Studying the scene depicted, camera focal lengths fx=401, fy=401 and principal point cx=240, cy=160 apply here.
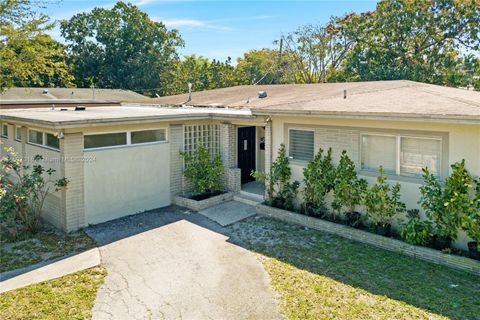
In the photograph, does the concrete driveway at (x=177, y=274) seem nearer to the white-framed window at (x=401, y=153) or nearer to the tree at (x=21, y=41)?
the white-framed window at (x=401, y=153)

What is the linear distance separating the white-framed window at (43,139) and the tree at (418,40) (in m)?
26.1

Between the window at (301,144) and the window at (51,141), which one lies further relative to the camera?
the window at (301,144)

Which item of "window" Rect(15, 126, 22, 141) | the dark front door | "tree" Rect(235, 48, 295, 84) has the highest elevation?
"tree" Rect(235, 48, 295, 84)

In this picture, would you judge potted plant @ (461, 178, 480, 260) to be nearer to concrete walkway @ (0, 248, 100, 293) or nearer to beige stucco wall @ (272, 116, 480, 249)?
beige stucco wall @ (272, 116, 480, 249)

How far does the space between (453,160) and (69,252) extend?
8.51m

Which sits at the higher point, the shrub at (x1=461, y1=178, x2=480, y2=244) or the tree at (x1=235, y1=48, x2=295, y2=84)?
the tree at (x1=235, y1=48, x2=295, y2=84)

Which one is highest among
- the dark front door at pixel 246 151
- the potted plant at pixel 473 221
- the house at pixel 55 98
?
the house at pixel 55 98

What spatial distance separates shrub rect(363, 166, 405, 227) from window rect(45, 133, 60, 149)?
26.0ft

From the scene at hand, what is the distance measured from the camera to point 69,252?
898cm

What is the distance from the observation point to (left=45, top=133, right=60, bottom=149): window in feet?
34.7

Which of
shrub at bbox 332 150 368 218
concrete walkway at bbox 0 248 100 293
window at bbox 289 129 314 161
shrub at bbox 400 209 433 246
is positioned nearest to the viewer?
concrete walkway at bbox 0 248 100 293

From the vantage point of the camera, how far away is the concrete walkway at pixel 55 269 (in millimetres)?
7459

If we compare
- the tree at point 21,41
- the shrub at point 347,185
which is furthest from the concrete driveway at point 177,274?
the tree at point 21,41

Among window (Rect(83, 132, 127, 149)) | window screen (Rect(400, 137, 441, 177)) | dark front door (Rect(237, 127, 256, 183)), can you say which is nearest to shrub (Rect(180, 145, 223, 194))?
dark front door (Rect(237, 127, 256, 183))
